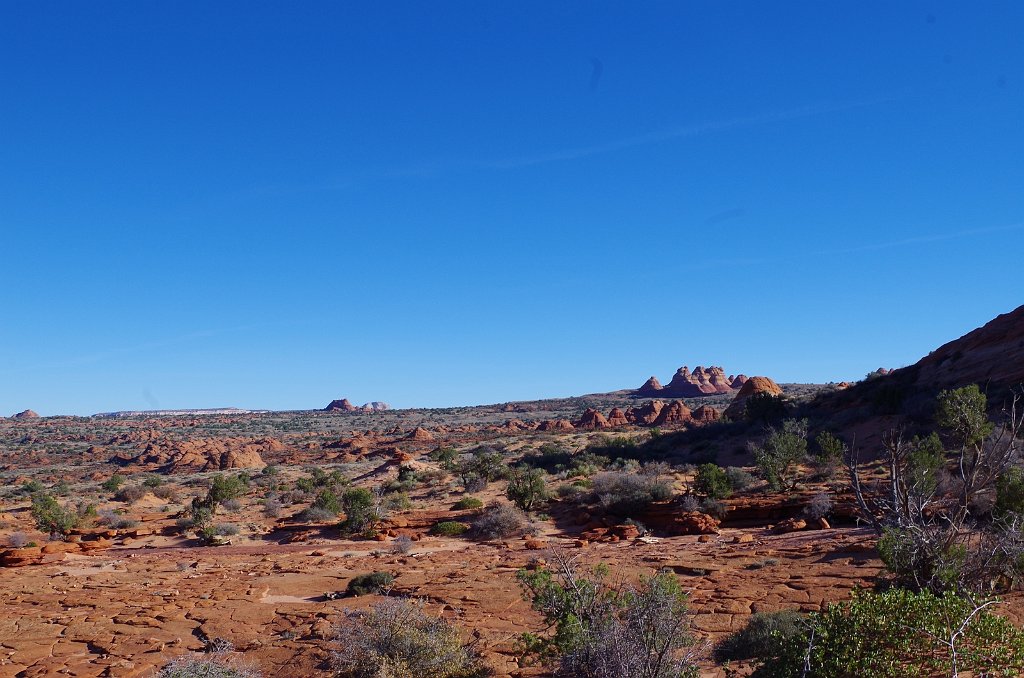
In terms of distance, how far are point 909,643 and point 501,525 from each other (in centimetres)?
1616

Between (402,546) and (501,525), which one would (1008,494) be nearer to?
(501,525)

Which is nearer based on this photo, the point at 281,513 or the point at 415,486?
the point at 281,513

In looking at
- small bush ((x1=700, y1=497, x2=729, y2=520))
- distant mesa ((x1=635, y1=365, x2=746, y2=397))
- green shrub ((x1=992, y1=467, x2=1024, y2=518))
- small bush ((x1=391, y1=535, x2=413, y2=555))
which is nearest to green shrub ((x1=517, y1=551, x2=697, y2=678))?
green shrub ((x1=992, y1=467, x2=1024, y2=518))

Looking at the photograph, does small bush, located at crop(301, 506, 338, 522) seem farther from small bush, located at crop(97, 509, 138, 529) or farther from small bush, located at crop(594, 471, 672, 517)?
small bush, located at crop(594, 471, 672, 517)

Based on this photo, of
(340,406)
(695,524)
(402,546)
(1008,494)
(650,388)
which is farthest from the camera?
(340,406)

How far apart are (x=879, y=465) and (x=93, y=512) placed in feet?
105

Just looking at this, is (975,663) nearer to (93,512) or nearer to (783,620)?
(783,620)

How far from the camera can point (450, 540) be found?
20.1m

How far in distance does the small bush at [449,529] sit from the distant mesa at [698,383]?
96607 millimetres

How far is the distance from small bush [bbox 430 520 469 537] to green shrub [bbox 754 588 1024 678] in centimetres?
1636

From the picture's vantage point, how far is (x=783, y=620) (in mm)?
8453

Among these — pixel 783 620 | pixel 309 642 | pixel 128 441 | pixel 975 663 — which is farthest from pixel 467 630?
pixel 128 441

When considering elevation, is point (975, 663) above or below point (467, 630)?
above

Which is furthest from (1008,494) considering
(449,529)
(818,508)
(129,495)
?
(129,495)
